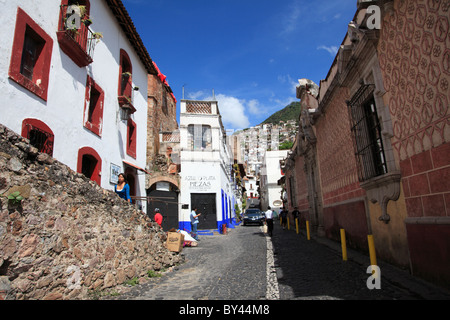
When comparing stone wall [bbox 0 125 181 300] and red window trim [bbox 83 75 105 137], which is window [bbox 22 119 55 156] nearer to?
red window trim [bbox 83 75 105 137]

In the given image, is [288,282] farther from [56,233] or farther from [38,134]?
[38,134]

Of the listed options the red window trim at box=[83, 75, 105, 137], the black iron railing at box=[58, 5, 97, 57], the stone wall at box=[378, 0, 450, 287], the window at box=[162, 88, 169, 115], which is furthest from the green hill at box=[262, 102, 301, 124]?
the stone wall at box=[378, 0, 450, 287]

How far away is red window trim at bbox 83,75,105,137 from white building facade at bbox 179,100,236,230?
8.54 m

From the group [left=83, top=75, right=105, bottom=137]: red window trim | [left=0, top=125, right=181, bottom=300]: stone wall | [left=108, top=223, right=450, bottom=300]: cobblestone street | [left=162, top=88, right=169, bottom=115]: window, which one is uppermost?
[left=162, top=88, right=169, bottom=115]: window

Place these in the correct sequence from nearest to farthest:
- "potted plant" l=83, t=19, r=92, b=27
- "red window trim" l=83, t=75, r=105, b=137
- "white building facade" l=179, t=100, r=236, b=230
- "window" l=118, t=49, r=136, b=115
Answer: "potted plant" l=83, t=19, r=92, b=27 < "red window trim" l=83, t=75, r=105, b=137 < "window" l=118, t=49, r=136, b=115 < "white building facade" l=179, t=100, r=236, b=230

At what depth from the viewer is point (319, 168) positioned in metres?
11.6

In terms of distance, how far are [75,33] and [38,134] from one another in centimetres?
314

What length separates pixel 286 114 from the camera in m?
147

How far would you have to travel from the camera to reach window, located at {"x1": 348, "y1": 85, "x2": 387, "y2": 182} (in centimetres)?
608

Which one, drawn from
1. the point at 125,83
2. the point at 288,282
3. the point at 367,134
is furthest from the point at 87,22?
the point at 288,282

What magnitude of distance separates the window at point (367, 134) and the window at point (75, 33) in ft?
24.6

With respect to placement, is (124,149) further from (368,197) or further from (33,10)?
(368,197)

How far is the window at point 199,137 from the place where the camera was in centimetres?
1783

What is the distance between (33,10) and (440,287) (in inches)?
373
